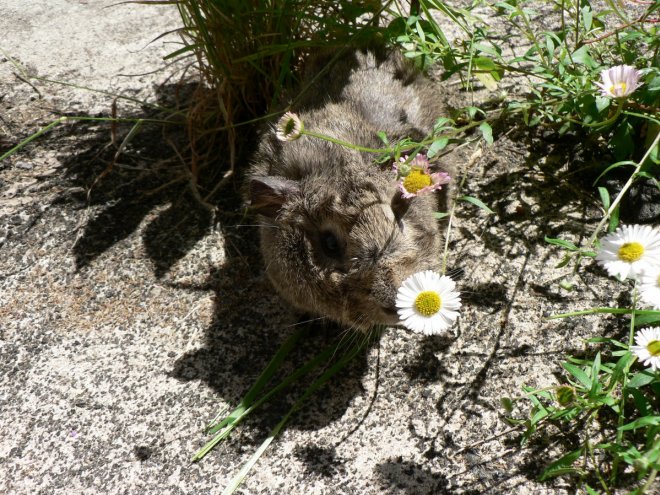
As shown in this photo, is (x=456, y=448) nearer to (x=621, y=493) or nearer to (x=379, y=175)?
(x=621, y=493)

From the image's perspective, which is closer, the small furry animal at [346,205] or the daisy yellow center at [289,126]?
the daisy yellow center at [289,126]

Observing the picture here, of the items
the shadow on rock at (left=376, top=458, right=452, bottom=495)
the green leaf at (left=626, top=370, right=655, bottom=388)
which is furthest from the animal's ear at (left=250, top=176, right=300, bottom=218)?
the green leaf at (left=626, top=370, right=655, bottom=388)

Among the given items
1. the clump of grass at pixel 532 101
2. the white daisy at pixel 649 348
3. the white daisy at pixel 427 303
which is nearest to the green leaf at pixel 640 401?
the clump of grass at pixel 532 101

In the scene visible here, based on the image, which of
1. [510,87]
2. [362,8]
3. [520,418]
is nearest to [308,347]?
[520,418]

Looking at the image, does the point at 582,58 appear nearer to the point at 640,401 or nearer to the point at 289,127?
the point at 289,127

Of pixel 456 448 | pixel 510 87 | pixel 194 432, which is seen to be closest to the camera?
pixel 456 448

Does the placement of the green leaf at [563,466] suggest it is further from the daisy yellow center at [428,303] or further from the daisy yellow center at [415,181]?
the daisy yellow center at [415,181]
